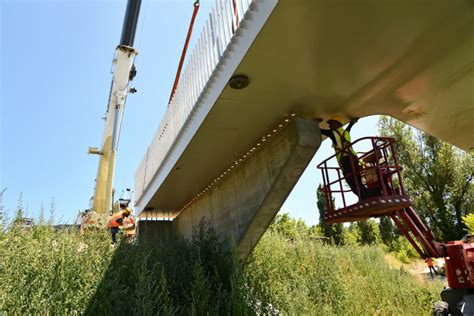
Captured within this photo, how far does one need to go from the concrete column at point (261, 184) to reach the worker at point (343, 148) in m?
0.43

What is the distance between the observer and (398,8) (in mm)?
3752

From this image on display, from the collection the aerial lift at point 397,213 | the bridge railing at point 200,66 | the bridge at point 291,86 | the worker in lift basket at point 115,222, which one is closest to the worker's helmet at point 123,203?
the worker in lift basket at point 115,222

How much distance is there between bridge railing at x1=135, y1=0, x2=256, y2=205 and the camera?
186 inches

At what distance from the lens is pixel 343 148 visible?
21.2ft

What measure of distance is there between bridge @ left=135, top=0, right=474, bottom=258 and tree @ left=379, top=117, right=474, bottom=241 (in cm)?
2335

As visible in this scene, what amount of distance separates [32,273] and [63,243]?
74 centimetres

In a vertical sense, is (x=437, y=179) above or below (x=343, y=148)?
above

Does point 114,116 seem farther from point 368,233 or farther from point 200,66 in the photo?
point 368,233

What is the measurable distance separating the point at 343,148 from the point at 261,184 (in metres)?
1.82

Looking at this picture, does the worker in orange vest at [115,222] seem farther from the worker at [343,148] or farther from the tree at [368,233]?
the tree at [368,233]

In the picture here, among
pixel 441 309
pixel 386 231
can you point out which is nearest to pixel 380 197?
pixel 441 309

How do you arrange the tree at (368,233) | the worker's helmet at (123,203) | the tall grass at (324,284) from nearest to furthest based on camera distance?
the tall grass at (324,284) → the worker's helmet at (123,203) → the tree at (368,233)

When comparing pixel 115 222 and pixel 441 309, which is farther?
pixel 115 222

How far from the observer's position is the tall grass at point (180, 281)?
485 centimetres
